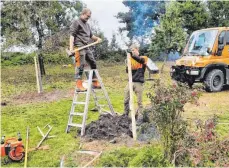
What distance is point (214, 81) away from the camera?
38.6 feet

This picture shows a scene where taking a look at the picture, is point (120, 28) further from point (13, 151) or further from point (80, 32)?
point (13, 151)

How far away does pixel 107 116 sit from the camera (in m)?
6.67

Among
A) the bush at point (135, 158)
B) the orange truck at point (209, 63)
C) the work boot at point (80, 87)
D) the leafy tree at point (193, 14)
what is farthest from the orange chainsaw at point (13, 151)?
the leafy tree at point (193, 14)

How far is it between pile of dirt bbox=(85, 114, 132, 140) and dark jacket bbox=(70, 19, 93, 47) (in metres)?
1.69

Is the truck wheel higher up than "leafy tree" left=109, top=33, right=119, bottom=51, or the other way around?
"leafy tree" left=109, top=33, right=119, bottom=51

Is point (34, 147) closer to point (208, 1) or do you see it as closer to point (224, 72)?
point (224, 72)

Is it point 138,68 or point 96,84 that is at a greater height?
point 138,68

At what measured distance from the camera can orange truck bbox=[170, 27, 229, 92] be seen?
11.4 metres

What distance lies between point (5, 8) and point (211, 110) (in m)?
12.5

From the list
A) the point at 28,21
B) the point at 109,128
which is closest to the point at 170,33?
the point at 28,21

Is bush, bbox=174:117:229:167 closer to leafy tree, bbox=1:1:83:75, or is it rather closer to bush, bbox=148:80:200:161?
bush, bbox=148:80:200:161

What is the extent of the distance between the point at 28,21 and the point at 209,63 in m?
9.60

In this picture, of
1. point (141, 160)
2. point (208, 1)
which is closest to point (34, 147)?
point (141, 160)

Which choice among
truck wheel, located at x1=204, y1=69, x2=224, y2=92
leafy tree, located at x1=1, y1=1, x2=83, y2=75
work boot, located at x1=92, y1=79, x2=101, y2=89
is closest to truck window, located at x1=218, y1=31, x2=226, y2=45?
truck wheel, located at x1=204, y1=69, x2=224, y2=92
